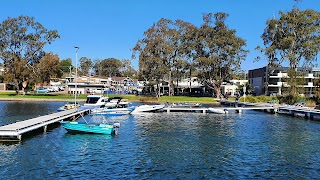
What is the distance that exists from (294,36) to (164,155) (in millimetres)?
80160

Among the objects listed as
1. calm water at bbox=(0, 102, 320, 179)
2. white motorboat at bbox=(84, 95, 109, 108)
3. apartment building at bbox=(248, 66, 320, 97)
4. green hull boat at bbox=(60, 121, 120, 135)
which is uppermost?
apartment building at bbox=(248, 66, 320, 97)

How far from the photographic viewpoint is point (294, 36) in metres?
94.4

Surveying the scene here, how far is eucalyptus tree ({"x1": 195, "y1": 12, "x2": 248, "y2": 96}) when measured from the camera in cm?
9694

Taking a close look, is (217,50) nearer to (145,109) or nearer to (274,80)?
(274,80)

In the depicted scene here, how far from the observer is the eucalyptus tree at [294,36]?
91.7 metres

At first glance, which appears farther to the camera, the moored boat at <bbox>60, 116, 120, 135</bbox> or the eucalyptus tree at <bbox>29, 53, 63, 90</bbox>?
the eucalyptus tree at <bbox>29, 53, 63, 90</bbox>

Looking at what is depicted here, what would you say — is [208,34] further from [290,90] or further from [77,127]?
[77,127]

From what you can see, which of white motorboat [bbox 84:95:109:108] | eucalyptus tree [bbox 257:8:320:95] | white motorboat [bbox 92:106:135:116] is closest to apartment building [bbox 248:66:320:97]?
eucalyptus tree [bbox 257:8:320:95]

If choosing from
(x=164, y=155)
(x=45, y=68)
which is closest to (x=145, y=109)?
(x=164, y=155)

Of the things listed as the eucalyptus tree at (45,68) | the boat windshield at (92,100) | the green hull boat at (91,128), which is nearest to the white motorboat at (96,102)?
the boat windshield at (92,100)

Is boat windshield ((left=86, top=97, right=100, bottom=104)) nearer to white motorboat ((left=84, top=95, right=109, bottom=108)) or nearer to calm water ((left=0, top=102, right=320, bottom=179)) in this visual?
white motorboat ((left=84, top=95, right=109, bottom=108))

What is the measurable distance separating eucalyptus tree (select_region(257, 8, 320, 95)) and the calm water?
60865 mm

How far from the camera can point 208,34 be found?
99.2 m

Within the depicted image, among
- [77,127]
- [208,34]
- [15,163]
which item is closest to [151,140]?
[77,127]
